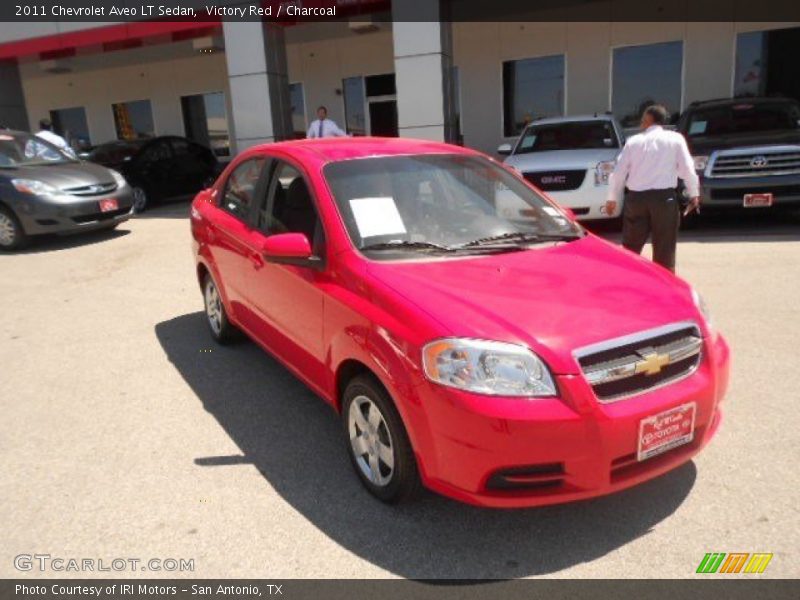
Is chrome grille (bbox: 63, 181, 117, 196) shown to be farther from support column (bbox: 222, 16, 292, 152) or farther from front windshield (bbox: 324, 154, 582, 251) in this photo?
front windshield (bbox: 324, 154, 582, 251)

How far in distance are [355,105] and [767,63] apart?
10.1 metres

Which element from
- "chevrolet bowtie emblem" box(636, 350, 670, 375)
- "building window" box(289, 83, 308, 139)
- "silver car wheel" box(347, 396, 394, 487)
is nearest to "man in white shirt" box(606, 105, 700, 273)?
"chevrolet bowtie emblem" box(636, 350, 670, 375)

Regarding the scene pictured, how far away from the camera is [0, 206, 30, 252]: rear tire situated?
9633mm

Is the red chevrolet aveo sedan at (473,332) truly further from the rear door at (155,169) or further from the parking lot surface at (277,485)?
the rear door at (155,169)

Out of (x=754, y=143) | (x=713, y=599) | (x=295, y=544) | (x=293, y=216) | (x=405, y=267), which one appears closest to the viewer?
(x=713, y=599)

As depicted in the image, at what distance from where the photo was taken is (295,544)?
273 centimetres

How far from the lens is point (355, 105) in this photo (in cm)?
1786

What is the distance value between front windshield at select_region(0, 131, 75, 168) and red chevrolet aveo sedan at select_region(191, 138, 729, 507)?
8313mm

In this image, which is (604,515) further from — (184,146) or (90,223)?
(184,146)

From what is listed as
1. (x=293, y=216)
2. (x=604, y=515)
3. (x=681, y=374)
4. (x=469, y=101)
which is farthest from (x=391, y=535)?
(x=469, y=101)

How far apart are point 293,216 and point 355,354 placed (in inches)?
48.4

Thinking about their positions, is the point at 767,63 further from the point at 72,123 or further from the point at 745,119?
the point at 72,123

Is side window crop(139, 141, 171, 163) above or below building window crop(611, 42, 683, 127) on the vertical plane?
below

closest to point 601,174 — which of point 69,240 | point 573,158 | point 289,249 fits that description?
point 573,158
